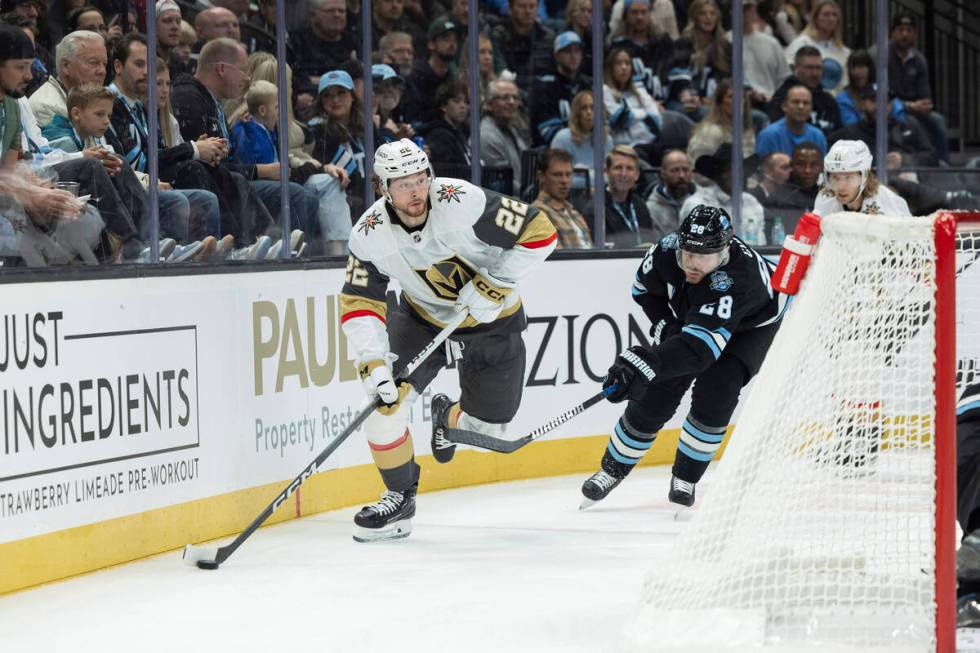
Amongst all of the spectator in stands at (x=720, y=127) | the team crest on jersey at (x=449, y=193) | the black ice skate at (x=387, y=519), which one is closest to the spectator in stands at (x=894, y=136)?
the spectator in stands at (x=720, y=127)

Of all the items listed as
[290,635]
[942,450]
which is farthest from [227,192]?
[942,450]

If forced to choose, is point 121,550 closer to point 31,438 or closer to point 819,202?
point 31,438

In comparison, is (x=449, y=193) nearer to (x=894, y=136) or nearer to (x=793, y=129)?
(x=793, y=129)

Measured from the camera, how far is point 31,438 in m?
3.74

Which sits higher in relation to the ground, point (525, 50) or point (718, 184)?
point (525, 50)

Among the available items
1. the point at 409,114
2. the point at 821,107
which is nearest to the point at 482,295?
the point at 409,114

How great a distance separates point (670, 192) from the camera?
21.2 ft

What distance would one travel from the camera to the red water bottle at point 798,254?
3049mm

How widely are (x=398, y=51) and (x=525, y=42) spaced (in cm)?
81

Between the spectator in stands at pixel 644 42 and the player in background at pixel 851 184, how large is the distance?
4.34ft

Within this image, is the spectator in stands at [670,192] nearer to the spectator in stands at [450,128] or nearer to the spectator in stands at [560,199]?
the spectator in stands at [560,199]

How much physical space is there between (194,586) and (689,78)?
12.4 ft

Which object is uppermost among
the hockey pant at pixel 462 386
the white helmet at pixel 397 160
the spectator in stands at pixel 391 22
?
the spectator in stands at pixel 391 22

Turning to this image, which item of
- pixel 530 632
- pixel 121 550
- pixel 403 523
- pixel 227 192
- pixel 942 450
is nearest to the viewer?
pixel 942 450
